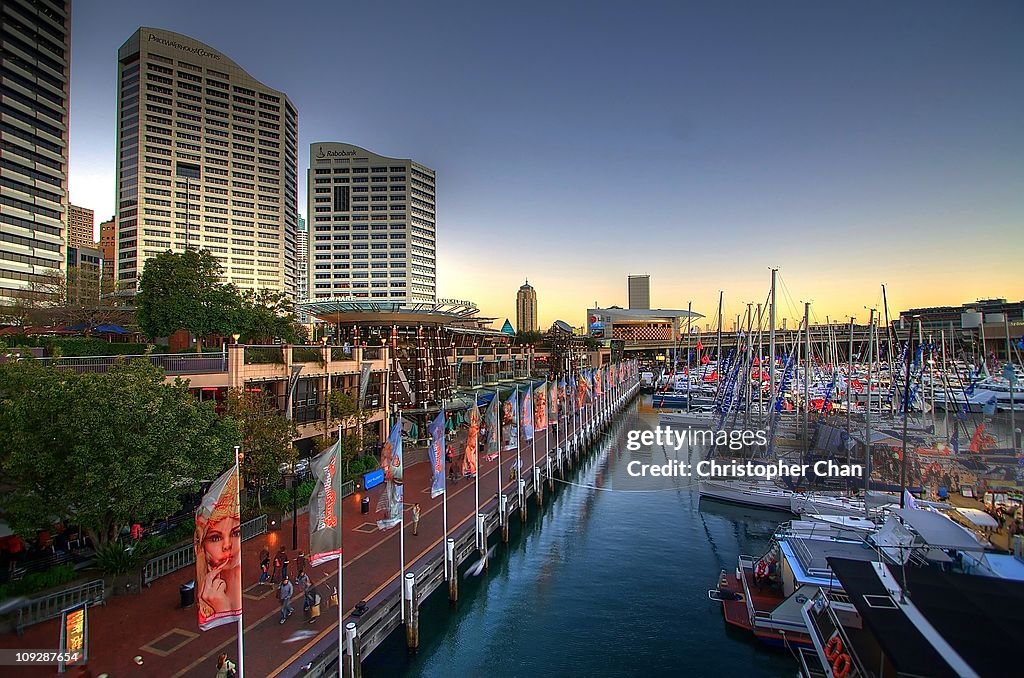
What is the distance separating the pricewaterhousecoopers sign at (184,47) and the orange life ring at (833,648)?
685 feet

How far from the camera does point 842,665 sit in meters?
17.4

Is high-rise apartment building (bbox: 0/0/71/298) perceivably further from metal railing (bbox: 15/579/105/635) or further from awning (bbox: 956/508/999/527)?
awning (bbox: 956/508/999/527)

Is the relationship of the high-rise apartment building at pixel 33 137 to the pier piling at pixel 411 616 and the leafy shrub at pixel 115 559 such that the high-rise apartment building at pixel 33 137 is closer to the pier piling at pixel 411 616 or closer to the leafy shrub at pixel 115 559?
the leafy shrub at pixel 115 559

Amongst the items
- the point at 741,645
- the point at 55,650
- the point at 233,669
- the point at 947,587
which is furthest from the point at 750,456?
the point at 55,650

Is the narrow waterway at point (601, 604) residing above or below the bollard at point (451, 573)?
below

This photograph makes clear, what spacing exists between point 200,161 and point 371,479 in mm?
167236

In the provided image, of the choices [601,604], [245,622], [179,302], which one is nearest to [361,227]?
[179,302]

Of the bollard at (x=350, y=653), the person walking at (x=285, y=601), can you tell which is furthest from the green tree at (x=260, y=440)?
the bollard at (x=350, y=653)

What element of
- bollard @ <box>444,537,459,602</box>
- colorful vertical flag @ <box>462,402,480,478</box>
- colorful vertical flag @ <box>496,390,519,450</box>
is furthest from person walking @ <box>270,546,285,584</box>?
colorful vertical flag @ <box>496,390,519,450</box>

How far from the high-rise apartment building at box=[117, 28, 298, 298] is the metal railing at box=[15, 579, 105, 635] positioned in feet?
510

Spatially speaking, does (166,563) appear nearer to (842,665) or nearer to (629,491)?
(842,665)

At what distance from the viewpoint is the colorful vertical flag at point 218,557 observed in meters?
15.6

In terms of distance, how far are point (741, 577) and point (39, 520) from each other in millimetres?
31655

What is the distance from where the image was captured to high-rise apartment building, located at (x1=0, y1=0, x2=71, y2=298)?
10125 centimetres
